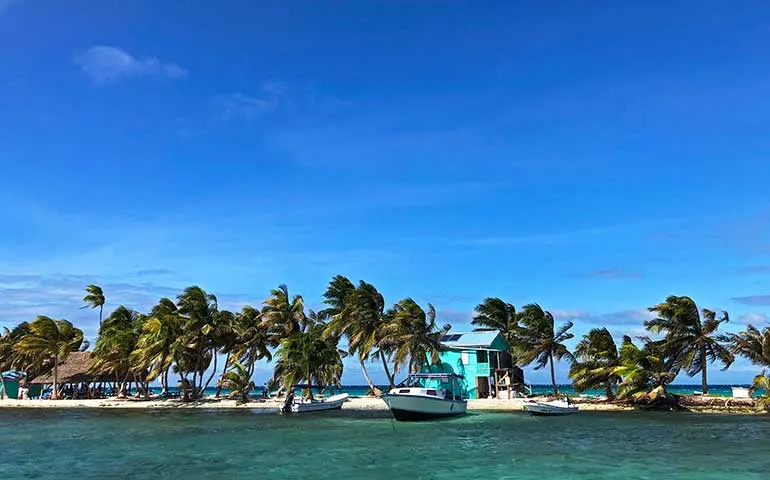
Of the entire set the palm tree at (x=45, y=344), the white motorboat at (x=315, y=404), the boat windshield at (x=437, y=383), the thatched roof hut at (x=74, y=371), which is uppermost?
the palm tree at (x=45, y=344)

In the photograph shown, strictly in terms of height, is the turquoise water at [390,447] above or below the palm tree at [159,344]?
below

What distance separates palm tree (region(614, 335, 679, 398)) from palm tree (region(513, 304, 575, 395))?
235 inches

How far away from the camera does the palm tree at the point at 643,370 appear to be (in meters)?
47.2

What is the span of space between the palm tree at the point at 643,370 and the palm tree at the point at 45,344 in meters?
53.7

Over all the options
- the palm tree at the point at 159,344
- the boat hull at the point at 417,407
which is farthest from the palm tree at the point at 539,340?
the palm tree at the point at 159,344

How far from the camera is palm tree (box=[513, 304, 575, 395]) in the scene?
177 feet

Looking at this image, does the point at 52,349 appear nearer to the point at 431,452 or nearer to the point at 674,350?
the point at 431,452

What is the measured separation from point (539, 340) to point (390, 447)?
3084 centimetres

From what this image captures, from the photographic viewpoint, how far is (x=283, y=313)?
188ft

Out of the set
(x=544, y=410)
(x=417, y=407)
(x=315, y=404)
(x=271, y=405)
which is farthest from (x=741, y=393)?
(x=271, y=405)

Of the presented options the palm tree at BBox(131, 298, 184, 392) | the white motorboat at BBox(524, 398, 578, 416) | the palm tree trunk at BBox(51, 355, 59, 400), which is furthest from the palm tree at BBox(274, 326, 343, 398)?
the palm tree trunk at BBox(51, 355, 59, 400)

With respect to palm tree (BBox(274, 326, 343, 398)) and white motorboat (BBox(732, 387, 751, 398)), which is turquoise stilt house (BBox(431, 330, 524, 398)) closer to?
palm tree (BBox(274, 326, 343, 398))

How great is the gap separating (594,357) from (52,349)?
52.9 metres

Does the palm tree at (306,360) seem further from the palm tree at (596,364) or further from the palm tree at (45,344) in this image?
the palm tree at (45,344)
